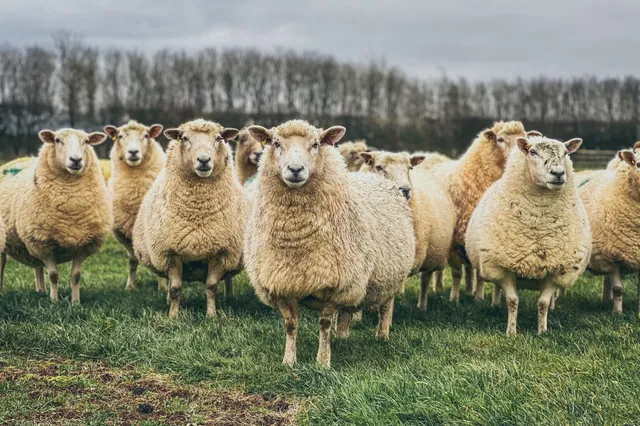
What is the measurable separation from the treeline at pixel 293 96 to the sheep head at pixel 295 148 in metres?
28.2

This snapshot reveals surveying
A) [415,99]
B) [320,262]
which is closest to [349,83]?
[415,99]

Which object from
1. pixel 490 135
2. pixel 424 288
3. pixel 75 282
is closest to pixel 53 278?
pixel 75 282

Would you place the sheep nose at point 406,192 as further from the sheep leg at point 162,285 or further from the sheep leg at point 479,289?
the sheep leg at point 162,285

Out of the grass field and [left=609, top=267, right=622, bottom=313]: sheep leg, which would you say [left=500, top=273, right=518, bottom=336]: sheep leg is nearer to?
the grass field

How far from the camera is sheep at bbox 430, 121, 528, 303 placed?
9.43 meters

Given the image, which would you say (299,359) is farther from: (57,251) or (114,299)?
(57,251)

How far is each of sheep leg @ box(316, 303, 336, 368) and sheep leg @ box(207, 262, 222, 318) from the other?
7.40ft

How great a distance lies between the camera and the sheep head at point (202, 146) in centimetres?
777

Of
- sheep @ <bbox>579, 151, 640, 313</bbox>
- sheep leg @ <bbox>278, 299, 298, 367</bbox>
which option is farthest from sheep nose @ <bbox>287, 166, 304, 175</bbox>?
sheep @ <bbox>579, 151, 640, 313</bbox>

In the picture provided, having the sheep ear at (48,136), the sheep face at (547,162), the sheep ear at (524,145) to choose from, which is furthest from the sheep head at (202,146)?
the sheep face at (547,162)

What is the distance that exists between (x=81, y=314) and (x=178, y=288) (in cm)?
105

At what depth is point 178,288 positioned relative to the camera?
793 centimetres

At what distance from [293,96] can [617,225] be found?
36.2 m

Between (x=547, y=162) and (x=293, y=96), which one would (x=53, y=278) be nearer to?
(x=547, y=162)
